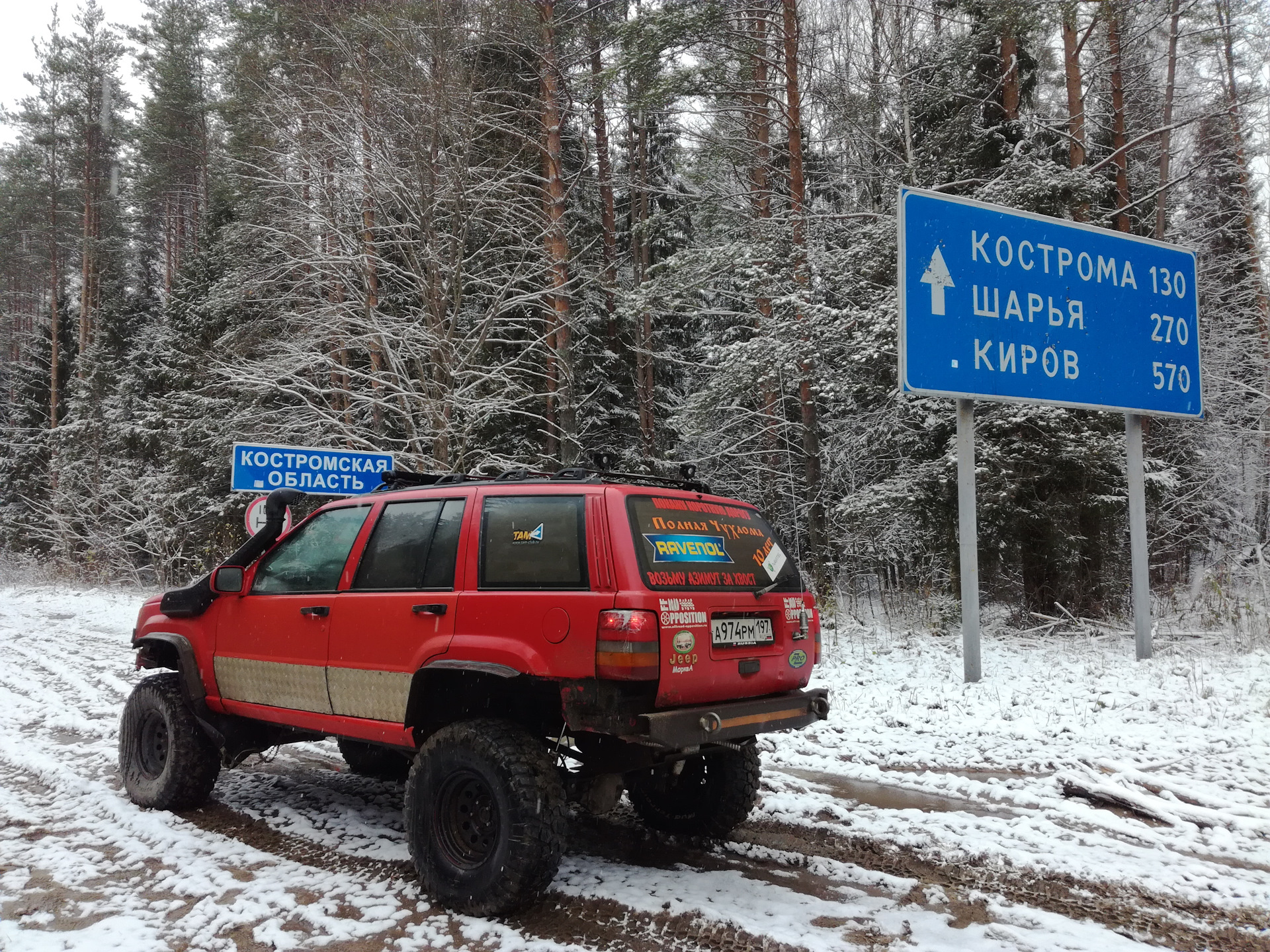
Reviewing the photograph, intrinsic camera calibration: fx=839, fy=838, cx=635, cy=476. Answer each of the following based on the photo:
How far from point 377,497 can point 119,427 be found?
27523 mm

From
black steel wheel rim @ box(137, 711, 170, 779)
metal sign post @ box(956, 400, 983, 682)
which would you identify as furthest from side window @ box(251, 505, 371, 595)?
metal sign post @ box(956, 400, 983, 682)

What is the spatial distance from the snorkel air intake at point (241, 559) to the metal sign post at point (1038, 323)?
5511 millimetres

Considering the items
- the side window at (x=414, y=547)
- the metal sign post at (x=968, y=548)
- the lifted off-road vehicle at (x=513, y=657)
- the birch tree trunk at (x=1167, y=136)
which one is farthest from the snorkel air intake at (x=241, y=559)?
the birch tree trunk at (x=1167, y=136)

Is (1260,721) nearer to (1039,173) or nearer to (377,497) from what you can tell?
(377,497)

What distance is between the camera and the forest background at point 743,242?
12.4 meters

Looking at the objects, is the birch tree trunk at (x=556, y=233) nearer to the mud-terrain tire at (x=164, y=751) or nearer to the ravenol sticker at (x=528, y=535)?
the mud-terrain tire at (x=164, y=751)

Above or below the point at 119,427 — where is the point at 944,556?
below

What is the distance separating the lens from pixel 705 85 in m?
13.6

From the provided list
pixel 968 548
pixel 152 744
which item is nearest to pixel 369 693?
pixel 152 744

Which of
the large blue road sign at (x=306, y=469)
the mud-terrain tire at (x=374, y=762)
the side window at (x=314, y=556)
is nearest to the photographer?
the side window at (x=314, y=556)

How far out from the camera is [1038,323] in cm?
866

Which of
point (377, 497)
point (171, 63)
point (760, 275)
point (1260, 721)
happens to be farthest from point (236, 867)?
point (171, 63)

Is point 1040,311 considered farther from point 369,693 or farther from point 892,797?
point 369,693

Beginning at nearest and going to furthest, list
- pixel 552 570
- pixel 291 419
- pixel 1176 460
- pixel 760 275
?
pixel 552 570, pixel 760 275, pixel 291 419, pixel 1176 460
